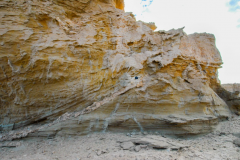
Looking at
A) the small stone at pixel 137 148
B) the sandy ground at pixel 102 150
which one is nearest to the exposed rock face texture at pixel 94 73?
the sandy ground at pixel 102 150

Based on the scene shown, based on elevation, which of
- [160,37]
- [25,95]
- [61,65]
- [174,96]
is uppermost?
[160,37]

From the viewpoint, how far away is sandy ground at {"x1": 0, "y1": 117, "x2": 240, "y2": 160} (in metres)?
3.56

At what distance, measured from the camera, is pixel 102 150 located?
12.6ft

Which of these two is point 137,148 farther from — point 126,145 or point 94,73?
point 94,73

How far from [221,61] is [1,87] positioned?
8933mm

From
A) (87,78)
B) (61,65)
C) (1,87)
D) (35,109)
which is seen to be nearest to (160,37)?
(87,78)

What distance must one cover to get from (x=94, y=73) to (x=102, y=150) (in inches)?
97.5

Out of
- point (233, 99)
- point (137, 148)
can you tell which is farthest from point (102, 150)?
point (233, 99)

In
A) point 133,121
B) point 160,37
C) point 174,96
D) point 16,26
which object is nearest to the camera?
point 16,26

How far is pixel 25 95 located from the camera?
449cm

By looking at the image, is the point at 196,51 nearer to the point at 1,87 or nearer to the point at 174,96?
the point at 174,96

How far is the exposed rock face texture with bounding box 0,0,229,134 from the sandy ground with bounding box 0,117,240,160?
0.35 m

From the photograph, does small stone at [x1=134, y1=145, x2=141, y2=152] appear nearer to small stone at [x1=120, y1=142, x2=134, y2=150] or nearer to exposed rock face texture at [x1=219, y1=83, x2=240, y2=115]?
small stone at [x1=120, y1=142, x2=134, y2=150]

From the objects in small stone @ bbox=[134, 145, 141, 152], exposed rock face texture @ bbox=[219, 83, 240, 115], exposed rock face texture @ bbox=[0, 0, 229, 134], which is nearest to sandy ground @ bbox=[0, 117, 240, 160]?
small stone @ bbox=[134, 145, 141, 152]
